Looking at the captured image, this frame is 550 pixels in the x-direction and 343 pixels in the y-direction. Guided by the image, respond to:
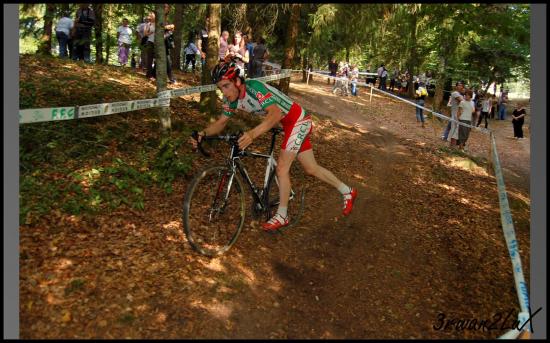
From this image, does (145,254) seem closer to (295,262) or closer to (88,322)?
(88,322)

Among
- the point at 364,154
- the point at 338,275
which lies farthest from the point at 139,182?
the point at 364,154

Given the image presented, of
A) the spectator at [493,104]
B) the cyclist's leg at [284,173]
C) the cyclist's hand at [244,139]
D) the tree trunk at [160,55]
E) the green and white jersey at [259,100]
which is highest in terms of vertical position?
the spectator at [493,104]

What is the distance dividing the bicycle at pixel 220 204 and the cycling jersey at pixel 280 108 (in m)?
0.24

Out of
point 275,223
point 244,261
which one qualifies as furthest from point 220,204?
point 275,223

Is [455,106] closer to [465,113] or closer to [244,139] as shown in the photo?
[465,113]

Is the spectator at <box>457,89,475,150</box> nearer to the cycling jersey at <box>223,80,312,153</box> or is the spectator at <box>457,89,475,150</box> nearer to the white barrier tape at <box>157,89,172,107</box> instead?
the cycling jersey at <box>223,80,312,153</box>

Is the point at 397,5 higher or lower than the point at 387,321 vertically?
higher

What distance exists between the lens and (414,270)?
5.90 metres

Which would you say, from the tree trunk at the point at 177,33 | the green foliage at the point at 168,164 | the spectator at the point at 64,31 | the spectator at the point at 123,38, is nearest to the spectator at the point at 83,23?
the spectator at the point at 64,31

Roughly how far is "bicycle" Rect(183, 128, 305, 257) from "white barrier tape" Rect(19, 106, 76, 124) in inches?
60.8

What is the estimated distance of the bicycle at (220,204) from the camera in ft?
16.7

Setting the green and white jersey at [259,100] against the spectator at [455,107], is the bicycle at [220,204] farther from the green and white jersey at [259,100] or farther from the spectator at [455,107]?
the spectator at [455,107]

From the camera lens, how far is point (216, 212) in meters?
5.52

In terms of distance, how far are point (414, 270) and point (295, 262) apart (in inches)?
68.9
